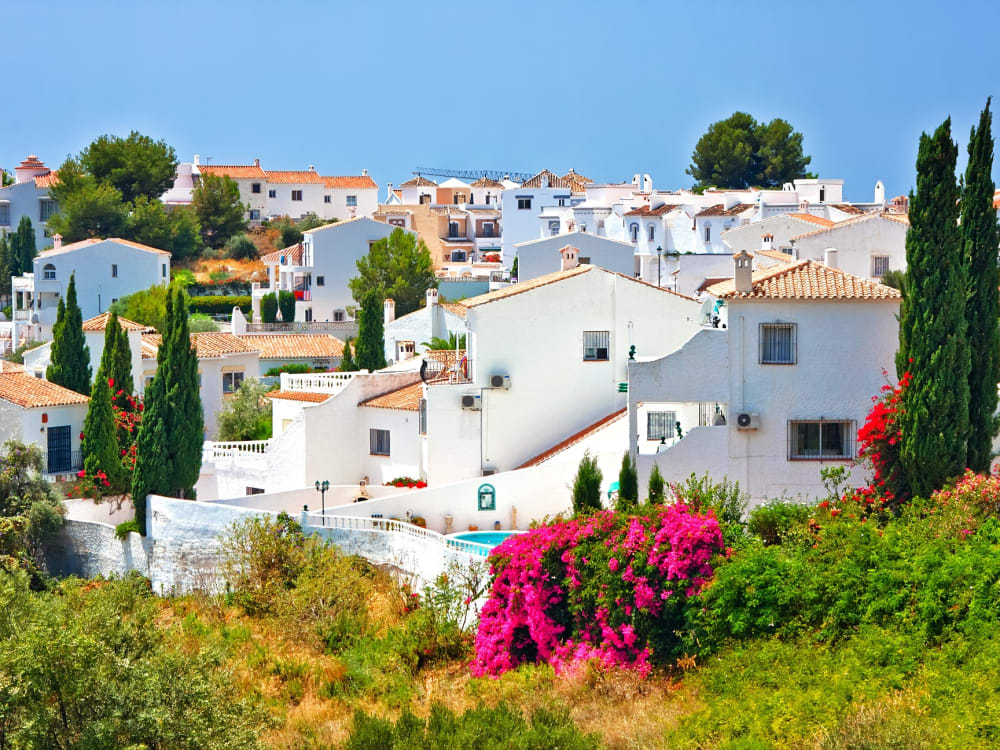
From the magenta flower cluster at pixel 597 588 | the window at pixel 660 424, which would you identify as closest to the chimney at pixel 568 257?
the window at pixel 660 424

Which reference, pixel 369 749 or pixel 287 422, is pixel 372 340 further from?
pixel 369 749

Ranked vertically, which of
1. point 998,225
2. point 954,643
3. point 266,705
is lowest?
point 266,705

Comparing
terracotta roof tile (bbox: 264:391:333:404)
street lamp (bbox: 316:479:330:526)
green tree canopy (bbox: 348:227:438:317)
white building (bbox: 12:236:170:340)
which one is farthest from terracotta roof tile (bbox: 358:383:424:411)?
white building (bbox: 12:236:170:340)

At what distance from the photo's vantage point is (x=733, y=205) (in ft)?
280

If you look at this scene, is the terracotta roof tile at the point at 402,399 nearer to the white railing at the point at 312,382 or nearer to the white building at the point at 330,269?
the white railing at the point at 312,382

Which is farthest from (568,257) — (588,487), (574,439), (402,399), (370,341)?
(588,487)

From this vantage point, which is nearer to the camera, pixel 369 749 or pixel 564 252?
pixel 369 749

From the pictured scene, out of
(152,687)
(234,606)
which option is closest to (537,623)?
(152,687)

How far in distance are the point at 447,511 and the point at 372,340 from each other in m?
21.5

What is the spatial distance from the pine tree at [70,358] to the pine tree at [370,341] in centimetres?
1071

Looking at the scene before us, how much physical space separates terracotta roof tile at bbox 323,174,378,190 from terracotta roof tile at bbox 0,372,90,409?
72.2m

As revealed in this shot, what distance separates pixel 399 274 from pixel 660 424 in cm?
4100

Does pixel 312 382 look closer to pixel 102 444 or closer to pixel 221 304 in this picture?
pixel 102 444

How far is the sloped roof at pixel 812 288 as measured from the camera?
34.2 meters
